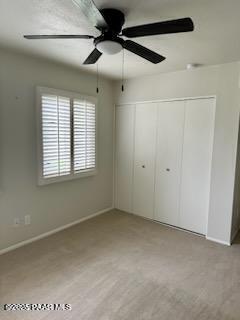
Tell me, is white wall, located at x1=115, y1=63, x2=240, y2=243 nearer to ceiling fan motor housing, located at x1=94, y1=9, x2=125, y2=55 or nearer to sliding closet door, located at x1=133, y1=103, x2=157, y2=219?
sliding closet door, located at x1=133, y1=103, x2=157, y2=219

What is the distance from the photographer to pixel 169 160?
11.9ft

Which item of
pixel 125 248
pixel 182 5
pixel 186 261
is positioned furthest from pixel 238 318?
pixel 182 5

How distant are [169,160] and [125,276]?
1912 millimetres

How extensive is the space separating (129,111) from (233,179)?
2.06m

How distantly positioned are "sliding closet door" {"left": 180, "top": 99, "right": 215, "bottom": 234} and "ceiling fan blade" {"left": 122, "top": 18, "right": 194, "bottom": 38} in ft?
6.12

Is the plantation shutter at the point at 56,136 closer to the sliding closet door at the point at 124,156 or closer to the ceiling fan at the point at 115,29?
the sliding closet door at the point at 124,156

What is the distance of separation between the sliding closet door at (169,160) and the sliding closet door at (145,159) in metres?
0.12

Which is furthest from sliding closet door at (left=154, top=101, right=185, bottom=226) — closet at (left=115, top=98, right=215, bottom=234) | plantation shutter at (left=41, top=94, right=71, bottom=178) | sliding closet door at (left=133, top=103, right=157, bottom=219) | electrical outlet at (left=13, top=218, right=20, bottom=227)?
electrical outlet at (left=13, top=218, right=20, bottom=227)

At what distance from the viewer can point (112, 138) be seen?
4.27 metres

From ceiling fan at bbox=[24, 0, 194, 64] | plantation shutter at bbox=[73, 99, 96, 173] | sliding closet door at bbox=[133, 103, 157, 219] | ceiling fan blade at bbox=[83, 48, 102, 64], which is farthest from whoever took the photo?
sliding closet door at bbox=[133, 103, 157, 219]

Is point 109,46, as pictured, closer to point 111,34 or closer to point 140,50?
point 111,34

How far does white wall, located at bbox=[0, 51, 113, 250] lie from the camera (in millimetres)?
2688

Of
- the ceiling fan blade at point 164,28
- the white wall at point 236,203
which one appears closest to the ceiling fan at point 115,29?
the ceiling fan blade at point 164,28

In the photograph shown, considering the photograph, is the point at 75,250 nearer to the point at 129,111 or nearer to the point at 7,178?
the point at 7,178
